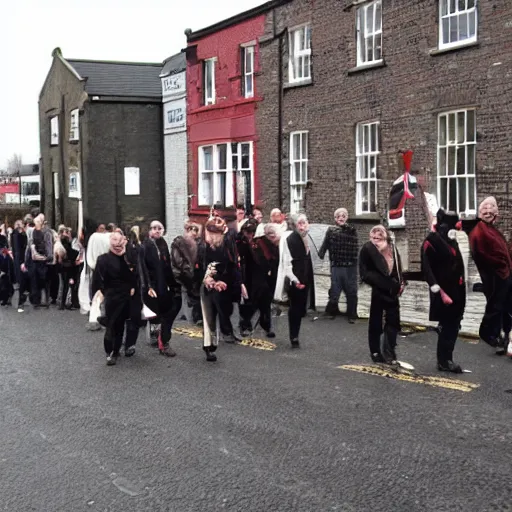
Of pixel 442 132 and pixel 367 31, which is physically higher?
pixel 367 31

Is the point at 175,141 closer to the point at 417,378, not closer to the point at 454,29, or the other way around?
the point at 454,29

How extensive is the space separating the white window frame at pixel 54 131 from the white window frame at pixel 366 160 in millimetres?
21486

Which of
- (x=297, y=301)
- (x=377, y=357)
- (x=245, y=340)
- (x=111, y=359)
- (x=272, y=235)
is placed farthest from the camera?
(x=272, y=235)

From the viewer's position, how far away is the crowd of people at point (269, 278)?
372 inches

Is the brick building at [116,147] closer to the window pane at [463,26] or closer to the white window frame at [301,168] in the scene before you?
the white window frame at [301,168]

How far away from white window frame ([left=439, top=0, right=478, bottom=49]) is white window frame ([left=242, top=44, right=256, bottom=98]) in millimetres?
8055

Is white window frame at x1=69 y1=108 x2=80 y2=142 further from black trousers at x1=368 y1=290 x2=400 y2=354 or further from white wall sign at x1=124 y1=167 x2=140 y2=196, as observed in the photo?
black trousers at x1=368 y1=290 x2=400 y2=354

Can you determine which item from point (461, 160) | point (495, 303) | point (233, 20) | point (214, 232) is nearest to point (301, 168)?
point (233, 20)

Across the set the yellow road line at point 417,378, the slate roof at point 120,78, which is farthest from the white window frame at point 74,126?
the yellow road line at point 417,378

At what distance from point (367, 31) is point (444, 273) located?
12308mm

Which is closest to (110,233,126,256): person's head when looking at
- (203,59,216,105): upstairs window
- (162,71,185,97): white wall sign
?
(203,59,216,105): upstairs window

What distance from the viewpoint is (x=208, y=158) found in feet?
90.8

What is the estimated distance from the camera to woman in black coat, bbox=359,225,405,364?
9602mm

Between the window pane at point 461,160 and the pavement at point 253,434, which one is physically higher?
the window pane at point 461,160
